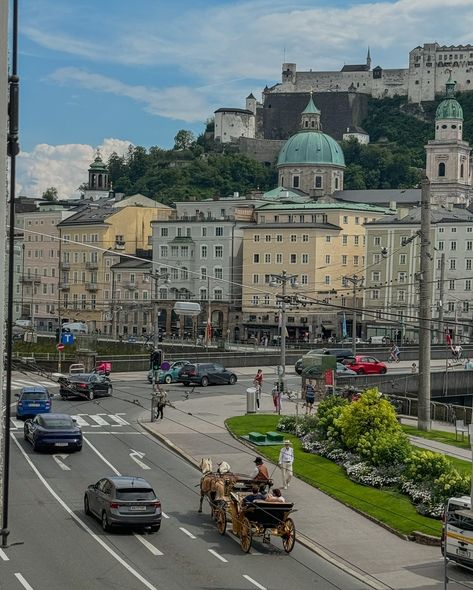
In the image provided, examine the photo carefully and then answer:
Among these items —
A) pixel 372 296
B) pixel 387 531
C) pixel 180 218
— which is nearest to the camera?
pixel 387 531

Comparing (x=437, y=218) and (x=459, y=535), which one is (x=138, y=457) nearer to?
(x=459, y=535)

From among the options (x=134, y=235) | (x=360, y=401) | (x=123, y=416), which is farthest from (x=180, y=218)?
(x=360, y=401)

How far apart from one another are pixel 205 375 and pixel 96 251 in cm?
7144

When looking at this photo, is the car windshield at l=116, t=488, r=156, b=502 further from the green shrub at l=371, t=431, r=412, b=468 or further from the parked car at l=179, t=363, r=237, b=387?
the parked car at l=179, t=363, r=237, b=387

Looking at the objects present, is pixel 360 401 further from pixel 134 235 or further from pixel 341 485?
pixel 134 235

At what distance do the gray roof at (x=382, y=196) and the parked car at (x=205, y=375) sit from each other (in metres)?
91.7

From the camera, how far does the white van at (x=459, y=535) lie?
24.5 metres

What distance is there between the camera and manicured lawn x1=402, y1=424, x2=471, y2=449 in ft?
136

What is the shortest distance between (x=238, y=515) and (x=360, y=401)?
1223cm

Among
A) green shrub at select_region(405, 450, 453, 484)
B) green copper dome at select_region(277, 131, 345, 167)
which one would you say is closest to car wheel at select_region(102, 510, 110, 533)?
green shrub at select_region(405, 450, 453, 484)

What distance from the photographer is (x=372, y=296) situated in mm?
126750

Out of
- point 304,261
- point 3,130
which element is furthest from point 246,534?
point 304,261

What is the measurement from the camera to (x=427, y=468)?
1245 inches

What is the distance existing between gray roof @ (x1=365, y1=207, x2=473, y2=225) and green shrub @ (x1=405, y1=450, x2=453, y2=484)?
9363 centimetres
